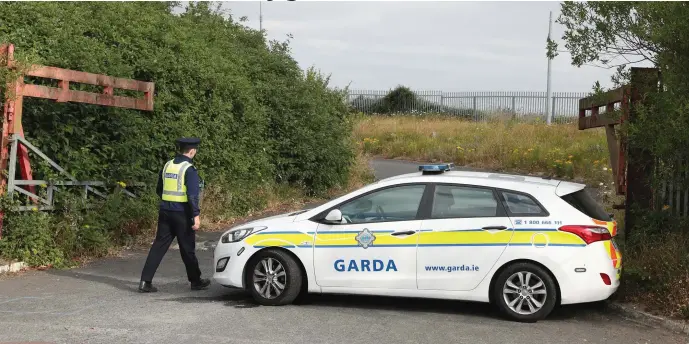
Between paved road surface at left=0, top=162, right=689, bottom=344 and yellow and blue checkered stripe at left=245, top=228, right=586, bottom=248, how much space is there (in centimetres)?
69

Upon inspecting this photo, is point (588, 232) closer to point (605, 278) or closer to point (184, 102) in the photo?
point (605, 278)

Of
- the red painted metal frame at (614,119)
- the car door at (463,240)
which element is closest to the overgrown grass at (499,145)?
the red painted metal frame at (614,119)

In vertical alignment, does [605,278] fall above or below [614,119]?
below

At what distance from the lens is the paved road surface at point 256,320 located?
7227 millimetres

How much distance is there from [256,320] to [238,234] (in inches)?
46.3

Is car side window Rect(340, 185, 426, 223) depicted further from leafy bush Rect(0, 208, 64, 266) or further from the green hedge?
the green hedge

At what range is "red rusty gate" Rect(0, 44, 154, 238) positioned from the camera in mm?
10141

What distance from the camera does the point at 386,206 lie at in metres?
8.41

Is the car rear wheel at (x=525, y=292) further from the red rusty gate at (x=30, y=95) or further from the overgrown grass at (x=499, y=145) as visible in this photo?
the overgrown grass at (x=499, y=145)

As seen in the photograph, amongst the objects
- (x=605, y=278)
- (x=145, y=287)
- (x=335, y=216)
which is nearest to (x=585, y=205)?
(x=605, y=278)

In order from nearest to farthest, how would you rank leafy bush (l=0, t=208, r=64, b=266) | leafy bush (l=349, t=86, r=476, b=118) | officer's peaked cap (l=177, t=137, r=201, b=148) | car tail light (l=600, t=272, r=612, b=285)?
car tail light (l=600, t=272, r=612, b=285)
officer's peaked cap (l=177, t=137, r=201, b=148)
leafy bush (l=0, t=208, r=64, b=266)
leafy bush (l=349, t=86, r=476, b=118)

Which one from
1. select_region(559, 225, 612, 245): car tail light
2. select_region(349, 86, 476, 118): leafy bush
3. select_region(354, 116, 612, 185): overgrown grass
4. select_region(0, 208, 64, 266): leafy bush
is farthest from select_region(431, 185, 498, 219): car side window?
select_region(349, 86, 476, 118): leafy bush

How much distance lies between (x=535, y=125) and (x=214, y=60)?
64.3 ft

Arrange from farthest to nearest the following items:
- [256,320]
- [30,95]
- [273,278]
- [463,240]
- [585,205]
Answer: [30,95] < [273,278] < [585,205] < [463,240] < [256,320]
